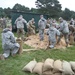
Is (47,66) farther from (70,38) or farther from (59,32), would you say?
(70,38)

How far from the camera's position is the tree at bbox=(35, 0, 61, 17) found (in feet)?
232

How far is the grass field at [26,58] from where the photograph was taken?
8.68 metres

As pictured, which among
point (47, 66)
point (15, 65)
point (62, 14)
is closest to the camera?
point (47, 66)

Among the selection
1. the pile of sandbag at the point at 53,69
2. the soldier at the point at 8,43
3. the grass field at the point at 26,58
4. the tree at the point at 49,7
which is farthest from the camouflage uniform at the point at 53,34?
the tree at the point at 49,7

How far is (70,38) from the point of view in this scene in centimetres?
1505

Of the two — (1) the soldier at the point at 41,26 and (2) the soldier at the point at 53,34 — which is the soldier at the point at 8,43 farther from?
(1) the soldier at the point at 41,26

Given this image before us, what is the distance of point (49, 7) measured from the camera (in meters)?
74.1

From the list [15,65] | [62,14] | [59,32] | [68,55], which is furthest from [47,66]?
[62,14]

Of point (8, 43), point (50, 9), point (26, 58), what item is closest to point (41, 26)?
point (26, 58)

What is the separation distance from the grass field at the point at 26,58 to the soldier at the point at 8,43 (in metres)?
0.27

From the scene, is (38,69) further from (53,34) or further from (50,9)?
(50,9)

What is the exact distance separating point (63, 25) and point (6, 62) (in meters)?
4.95

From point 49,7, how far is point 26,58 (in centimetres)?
6461

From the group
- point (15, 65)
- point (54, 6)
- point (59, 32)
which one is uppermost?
point (54, 6)
